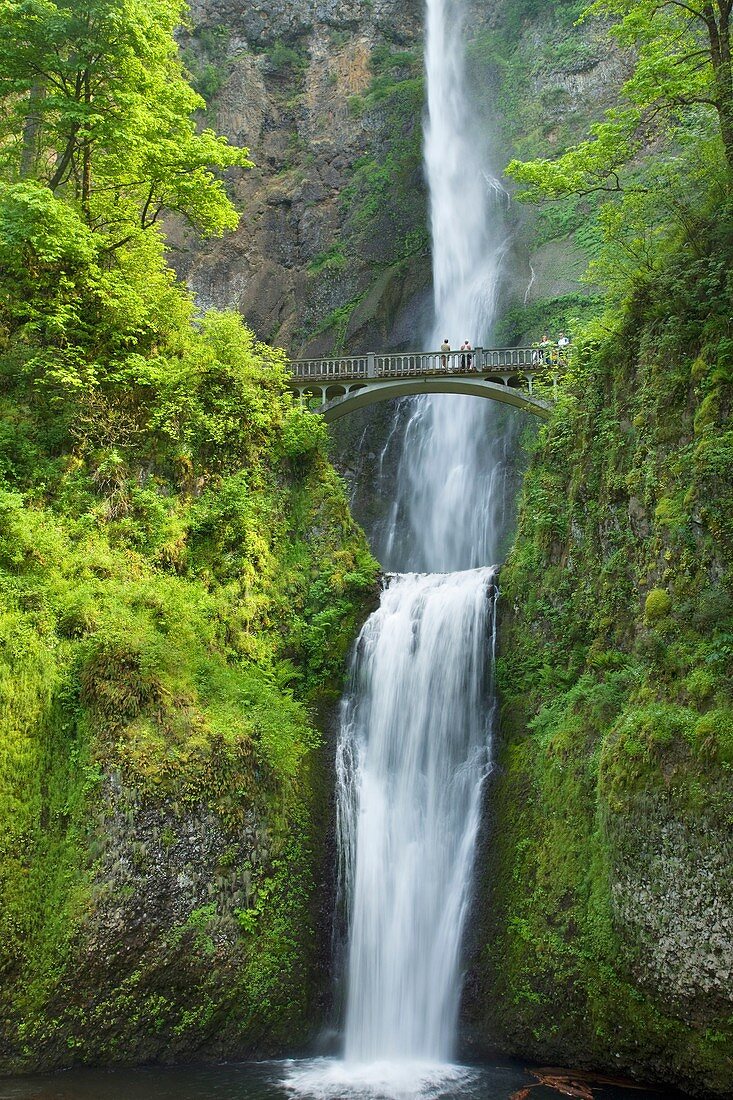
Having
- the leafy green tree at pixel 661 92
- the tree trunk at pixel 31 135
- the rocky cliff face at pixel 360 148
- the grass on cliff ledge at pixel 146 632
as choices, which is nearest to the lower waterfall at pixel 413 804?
the grass on cliff ledge at pixel 146 632

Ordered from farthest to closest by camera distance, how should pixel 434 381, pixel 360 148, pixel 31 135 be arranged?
pixel 360 148 < pixel 434 381 < pixel 31 135

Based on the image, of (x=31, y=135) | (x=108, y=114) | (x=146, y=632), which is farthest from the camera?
(x=31, y=135)

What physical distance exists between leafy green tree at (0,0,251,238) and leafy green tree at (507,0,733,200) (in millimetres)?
5867

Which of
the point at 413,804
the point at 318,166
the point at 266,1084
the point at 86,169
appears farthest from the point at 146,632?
the point at 318,166

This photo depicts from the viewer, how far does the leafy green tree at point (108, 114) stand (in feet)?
A: 42.1

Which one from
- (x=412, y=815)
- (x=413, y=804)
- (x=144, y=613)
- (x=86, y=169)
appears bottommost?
(x=412, y=815)

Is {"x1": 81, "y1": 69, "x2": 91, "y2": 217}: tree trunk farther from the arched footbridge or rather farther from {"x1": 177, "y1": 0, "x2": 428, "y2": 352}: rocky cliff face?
{"x1": 177, "y1": 0, "x2": 428, "y2": 352}: rocky cliff face

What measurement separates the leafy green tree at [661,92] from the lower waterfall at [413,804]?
261 inches

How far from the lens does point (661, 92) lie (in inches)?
452

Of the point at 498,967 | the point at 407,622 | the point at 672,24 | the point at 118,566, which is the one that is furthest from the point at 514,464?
the point at 498,967

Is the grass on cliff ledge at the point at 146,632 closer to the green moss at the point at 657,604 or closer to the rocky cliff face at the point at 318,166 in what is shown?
the green moss at the point at 657,604

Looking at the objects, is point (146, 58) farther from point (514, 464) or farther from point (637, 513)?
point (514, 464)

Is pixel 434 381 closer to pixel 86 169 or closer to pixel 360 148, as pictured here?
pixel 86 169

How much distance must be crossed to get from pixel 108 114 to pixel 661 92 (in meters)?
8.78
